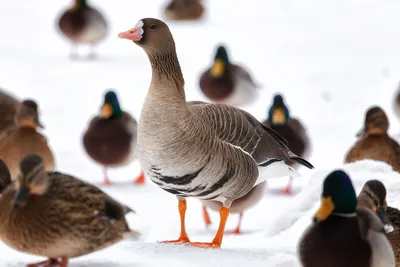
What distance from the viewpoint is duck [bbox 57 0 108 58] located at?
56.5 feet

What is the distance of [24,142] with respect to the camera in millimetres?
8664

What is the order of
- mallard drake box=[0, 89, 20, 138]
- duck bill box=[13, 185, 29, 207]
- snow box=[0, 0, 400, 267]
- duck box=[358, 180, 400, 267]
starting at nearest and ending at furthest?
duck bill box=[13, 185, 29, 207] < duck box=[358, 180, 400, 267] < snow box=[0, 0, 400, 267] < mallard drake box=[0, 89, 20, 138]

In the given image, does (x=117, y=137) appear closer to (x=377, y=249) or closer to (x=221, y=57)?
(x=221, y=57)

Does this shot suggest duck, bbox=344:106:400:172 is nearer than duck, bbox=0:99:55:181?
No

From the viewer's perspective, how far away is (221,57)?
15.3 m

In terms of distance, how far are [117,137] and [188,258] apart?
5.89 meters

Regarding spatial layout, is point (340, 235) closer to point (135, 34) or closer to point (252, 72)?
point (135, 34)

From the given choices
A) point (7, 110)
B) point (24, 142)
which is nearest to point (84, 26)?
point (7, 110)

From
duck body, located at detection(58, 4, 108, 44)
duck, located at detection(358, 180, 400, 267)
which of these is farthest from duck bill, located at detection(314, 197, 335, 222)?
duck body, located at detection(58, 4, 108, 44)

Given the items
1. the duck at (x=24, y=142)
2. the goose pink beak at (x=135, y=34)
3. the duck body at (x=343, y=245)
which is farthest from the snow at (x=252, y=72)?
the goose pink beak at (x=135, y=34)

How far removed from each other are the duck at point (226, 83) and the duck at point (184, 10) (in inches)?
187

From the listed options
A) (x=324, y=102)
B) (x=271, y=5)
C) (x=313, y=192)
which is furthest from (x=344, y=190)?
(x=271, y=5)

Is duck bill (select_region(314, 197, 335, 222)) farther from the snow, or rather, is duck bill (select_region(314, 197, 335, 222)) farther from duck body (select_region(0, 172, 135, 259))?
duck body (select_region(0, 172, 135, 259))

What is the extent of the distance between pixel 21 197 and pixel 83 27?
42.2ft
